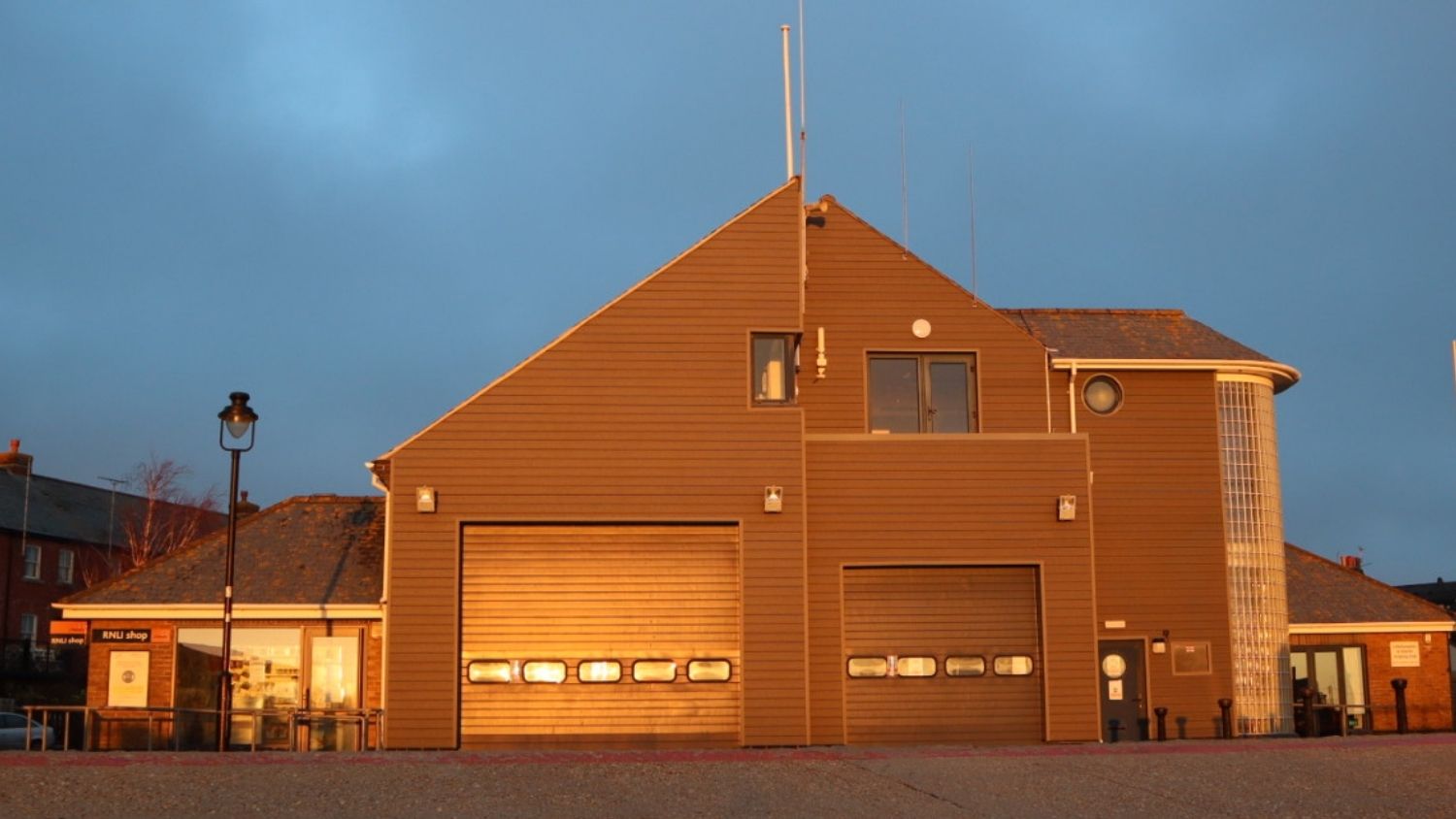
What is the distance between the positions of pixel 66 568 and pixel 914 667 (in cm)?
3840

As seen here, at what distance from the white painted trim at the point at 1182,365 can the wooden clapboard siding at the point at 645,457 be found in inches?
218

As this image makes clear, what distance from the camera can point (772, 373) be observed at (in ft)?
81.3

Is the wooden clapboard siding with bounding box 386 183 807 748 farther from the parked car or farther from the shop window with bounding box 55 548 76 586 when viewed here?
the shop window with bounding box 55 548 76 586

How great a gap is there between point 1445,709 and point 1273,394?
23.5 ft

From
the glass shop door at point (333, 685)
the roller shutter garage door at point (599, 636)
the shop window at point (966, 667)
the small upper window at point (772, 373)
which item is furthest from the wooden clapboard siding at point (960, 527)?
the glass shop door at point (333, 685)

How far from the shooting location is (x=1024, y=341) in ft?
88.9

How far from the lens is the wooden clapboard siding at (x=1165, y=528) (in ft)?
89.5

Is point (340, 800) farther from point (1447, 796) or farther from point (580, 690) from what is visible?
point (1447, 796)

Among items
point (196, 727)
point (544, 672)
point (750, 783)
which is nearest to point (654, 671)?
point (544, 672)

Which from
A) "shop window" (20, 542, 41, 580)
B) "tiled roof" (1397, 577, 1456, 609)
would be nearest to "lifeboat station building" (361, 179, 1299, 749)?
"shop window" (20, 542, 41, 580)

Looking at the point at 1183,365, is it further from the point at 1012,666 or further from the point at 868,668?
the point at 868,668

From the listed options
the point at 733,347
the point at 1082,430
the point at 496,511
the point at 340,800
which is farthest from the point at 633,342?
the point at 340,800

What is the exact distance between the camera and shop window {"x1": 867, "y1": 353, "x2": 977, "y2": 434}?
26.5 m

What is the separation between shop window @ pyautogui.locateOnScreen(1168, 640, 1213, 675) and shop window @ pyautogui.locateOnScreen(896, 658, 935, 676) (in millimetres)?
5015
